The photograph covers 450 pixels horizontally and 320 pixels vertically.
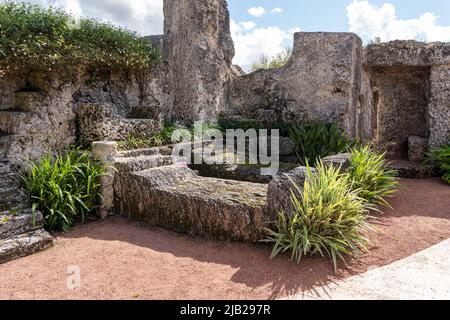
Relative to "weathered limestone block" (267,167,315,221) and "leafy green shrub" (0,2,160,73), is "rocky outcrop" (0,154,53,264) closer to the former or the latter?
"leafy green shrub" (0,2,160,73)

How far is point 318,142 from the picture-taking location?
7422 millimetres

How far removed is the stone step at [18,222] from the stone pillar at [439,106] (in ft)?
27.4

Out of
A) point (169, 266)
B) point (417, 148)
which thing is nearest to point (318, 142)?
point (417, 148)

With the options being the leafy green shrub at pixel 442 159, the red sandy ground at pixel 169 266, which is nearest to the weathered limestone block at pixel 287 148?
the leafy green shrub at pixel 442 159

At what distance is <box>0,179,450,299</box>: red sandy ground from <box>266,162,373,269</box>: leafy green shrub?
0.14 meters

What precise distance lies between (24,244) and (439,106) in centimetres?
865

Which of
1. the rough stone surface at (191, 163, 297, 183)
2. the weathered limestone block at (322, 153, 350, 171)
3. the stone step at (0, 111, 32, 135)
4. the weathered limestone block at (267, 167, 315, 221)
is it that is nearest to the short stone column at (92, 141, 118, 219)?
the stone step at (0, 111, 32, 135)

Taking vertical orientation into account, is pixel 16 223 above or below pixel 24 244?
above

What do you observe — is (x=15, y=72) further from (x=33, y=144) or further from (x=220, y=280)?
(x=220, y=280)

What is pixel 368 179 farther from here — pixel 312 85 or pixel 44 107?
pixel 44 107

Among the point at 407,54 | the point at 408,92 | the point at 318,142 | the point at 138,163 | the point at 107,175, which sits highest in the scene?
the point at 407,54

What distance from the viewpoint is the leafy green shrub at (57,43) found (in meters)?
5.01

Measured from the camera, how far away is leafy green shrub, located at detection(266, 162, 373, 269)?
355cm

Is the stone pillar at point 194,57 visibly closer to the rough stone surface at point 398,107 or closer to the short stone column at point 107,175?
the short stone column at point 107,175
